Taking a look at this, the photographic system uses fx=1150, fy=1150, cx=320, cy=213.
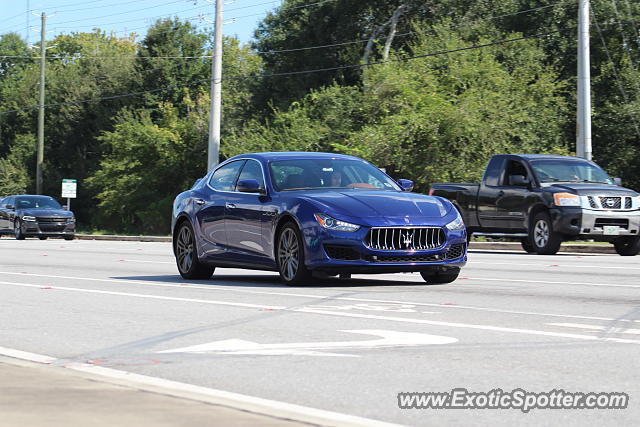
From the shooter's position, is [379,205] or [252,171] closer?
[379,205]

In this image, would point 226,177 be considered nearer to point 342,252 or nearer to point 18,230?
point 342,252

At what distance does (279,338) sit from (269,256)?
5.21 m

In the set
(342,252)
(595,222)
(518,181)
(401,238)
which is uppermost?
(518,181)

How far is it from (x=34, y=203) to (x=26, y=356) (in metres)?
35.2

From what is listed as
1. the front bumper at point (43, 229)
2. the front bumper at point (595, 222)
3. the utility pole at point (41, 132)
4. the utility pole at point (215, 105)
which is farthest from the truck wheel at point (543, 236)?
the utility pole at point (41, 132)

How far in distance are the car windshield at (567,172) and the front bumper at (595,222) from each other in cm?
125

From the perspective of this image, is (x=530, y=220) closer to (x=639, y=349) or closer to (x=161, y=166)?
(x=639, y=349)

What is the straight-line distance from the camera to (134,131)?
59.6 metres

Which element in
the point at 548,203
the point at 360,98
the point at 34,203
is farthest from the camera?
the point at 360,98

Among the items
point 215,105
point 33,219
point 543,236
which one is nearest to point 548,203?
point 543,236

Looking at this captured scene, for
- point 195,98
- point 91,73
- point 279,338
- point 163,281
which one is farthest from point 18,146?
point 279,338

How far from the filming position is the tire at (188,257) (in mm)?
15383

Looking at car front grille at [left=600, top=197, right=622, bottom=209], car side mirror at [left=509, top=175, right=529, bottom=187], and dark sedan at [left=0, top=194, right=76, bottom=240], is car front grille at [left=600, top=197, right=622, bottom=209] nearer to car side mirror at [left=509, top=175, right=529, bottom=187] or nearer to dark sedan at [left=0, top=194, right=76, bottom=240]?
car side mirror at [left=509, top=175, right=529, bottom=187]

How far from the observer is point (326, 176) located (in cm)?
1435
